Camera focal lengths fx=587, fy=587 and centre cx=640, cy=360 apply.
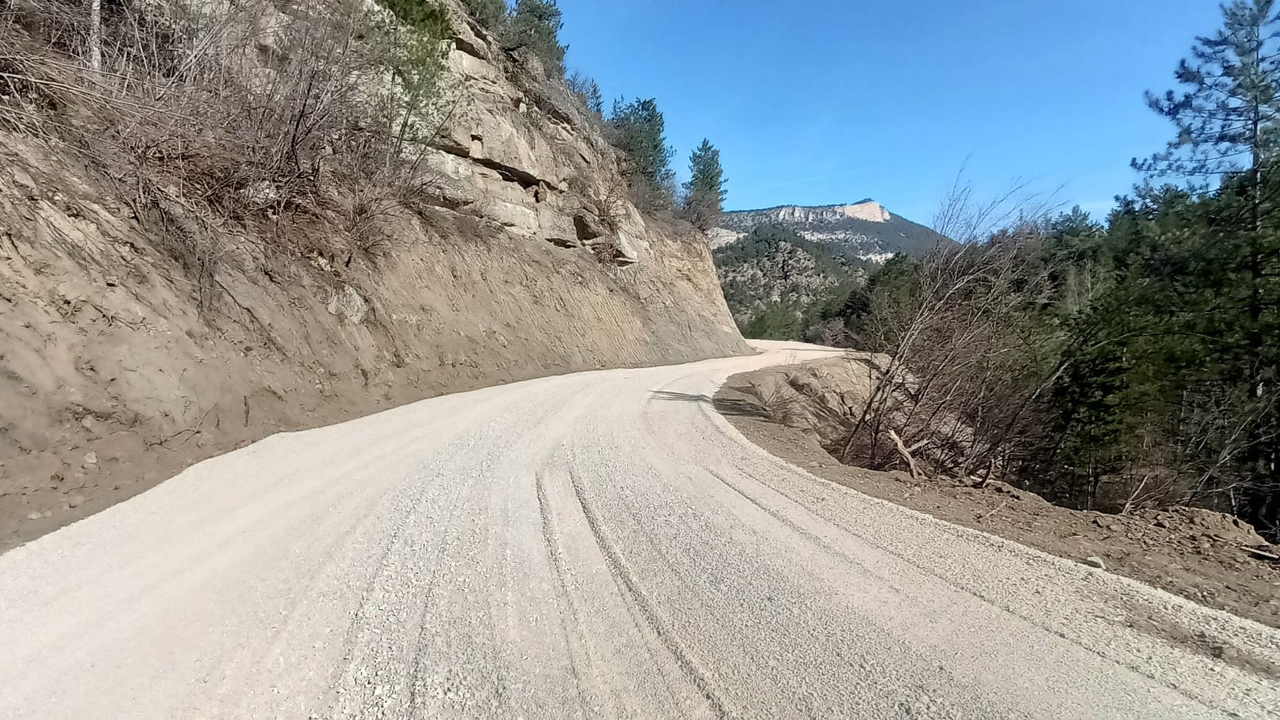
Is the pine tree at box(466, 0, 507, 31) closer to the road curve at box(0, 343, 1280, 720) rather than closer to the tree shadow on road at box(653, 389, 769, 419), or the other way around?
the tree shadow on road at box(653, 389, 769, 419)

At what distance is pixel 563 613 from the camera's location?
3234 mm

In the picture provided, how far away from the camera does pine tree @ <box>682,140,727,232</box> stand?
36.7 m

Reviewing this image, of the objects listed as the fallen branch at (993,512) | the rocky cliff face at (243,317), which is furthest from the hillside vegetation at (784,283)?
the fallen branch at (993,512)

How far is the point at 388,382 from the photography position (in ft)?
32.7

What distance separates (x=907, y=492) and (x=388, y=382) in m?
8.13

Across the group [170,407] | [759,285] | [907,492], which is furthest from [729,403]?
[759,285]

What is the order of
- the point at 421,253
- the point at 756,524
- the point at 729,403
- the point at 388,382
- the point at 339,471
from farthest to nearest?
the point at 421,253
the point at 729,403
the point at 388,382
the point at 339,471
the point at 756,524

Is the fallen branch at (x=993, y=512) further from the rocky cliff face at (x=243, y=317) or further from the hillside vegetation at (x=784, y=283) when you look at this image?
the hillside vegetation at (x=784, y=283)

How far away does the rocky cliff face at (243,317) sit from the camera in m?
4.93

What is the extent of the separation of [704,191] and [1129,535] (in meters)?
35.8

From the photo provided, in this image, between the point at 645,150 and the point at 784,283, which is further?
the point at 784,283

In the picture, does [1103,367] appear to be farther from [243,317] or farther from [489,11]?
[489,11]

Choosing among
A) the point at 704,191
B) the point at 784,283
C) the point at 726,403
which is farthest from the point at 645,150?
the point at 784,283

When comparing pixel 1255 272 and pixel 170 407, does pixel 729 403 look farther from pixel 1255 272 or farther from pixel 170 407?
pixel 170 407
